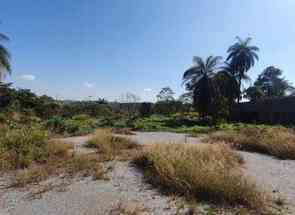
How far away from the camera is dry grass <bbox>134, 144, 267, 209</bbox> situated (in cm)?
395

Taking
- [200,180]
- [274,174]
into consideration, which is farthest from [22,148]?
[274,174]

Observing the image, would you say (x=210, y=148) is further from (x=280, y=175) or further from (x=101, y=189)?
(x=101, y=189)

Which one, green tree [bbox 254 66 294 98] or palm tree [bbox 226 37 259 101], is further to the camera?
green tree [bbox 254 66 294 98]

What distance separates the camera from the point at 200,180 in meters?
4.32

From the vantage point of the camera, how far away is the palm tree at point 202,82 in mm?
23641

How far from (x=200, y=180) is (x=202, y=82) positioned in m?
21.1

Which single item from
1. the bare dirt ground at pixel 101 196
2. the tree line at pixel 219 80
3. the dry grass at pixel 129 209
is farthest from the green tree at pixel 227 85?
the dry grass at pixel 129 209

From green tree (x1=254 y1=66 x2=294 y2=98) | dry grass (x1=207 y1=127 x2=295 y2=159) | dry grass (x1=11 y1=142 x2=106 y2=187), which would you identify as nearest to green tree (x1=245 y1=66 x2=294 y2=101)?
green tree (x1=254 y1=66 x2=294 y2=98)

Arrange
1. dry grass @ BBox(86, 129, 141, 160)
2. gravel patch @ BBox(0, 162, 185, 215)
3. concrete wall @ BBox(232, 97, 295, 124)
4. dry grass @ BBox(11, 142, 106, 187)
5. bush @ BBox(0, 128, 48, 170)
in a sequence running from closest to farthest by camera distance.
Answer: gravel patch @ BBox(0, 162, 185, 215)
dry grass @ BBox(11, 142, 106, 187)
bush @ BBox(0, 128, 48, 170)
dry grass @ BBox(86, 129, 141, 160)
concrete wall @ BBox(232, 97, 295, 124)

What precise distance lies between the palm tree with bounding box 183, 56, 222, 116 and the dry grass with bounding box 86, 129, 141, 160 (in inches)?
608

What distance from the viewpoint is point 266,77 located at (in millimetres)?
45625

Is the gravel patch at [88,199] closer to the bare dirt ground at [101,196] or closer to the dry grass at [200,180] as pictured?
the bare dirt ground at [101,196]

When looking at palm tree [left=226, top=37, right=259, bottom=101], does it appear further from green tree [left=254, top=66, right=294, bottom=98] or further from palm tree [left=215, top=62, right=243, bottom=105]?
green tree [left=254, top=66, right=294, bottom=98]

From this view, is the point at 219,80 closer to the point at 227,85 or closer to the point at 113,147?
the point at 227,85
